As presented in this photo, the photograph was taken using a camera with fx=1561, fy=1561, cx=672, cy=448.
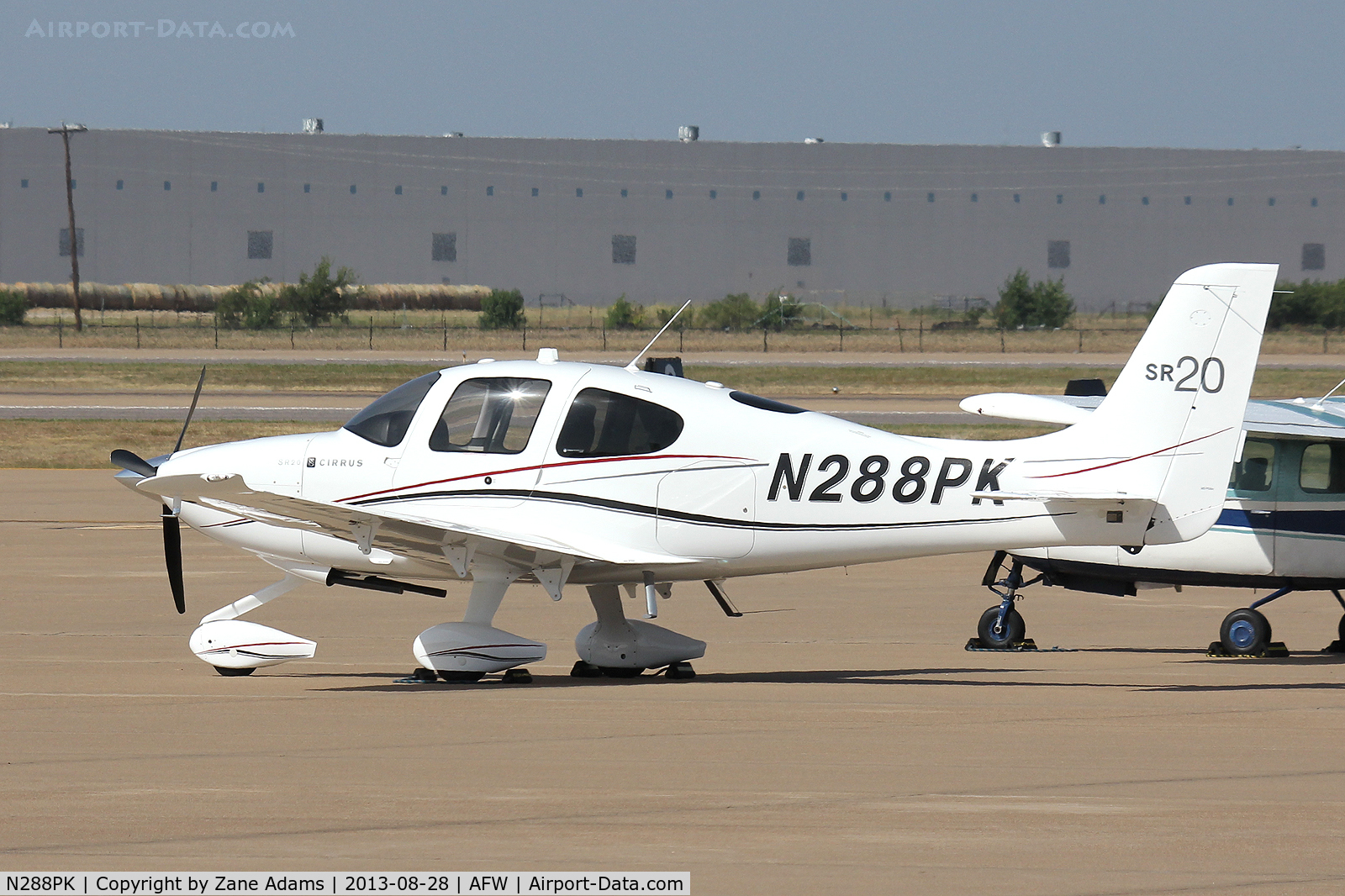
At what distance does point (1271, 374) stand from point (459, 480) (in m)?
45.6

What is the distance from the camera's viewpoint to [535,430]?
1039cm

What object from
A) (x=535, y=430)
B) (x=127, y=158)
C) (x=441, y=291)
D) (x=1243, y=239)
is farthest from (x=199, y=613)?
(x=1243, y=239)

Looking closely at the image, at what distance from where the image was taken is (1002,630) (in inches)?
482

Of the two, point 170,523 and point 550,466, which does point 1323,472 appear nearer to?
point 550,466

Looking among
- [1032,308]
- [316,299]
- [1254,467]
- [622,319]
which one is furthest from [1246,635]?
[316,299]

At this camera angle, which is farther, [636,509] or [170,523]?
[170,523]

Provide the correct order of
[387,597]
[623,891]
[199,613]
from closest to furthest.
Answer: [623,891] → [199,613] → [387,597]

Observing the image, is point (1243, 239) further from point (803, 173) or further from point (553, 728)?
point (553, 728)

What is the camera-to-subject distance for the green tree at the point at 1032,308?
84625 mm

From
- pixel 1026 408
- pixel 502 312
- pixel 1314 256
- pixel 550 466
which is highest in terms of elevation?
pixel 1314 256

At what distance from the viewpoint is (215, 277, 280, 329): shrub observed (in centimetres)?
7956

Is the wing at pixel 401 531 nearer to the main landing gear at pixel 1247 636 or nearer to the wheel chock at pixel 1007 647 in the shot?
the wheel chock at pixel 1007 647

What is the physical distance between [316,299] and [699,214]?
895 inches

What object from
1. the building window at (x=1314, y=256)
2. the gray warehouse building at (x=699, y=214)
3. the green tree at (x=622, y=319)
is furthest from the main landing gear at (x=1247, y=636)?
the building window at (x=1314, y=256)
